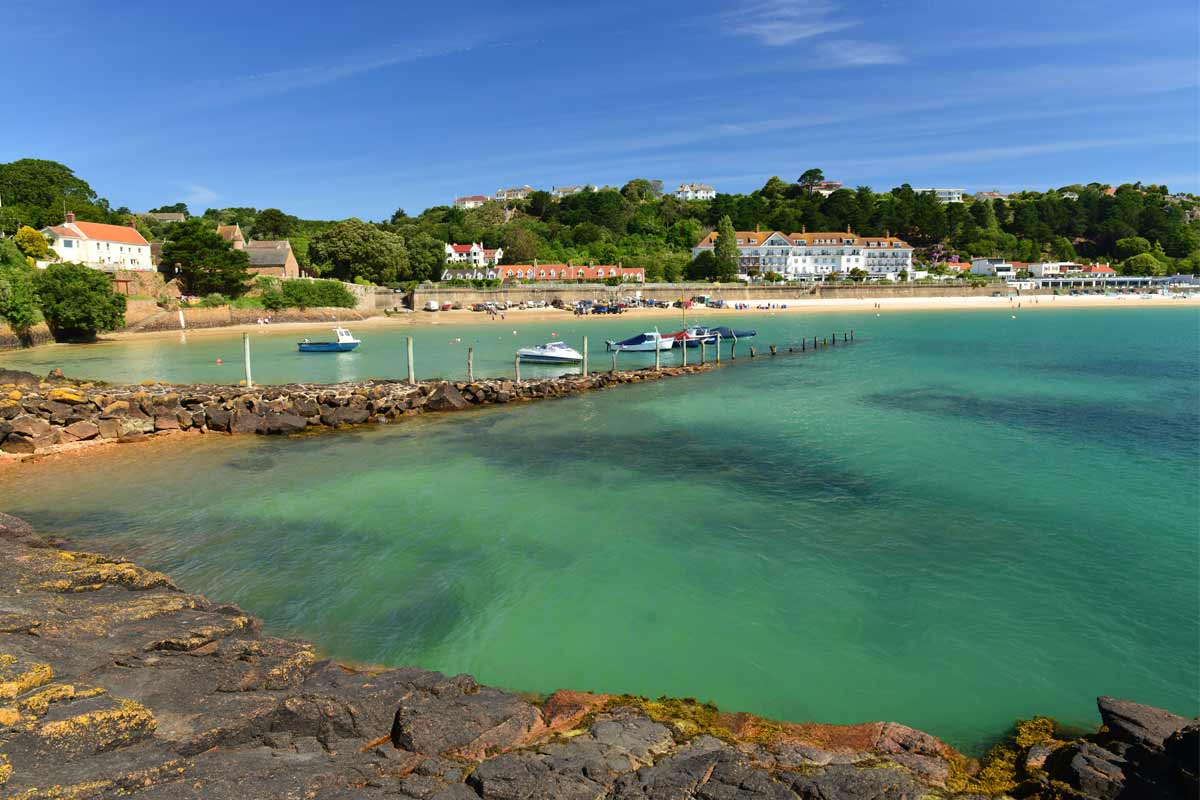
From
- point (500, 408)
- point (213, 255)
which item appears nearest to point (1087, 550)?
point (500, 408)

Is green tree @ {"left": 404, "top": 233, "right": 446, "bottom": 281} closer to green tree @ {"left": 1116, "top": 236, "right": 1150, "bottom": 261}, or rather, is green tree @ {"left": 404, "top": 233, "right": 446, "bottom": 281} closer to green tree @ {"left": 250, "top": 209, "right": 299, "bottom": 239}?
green tree @ {"left": 250, "top": 209, "right": 299, "bottom": 239}

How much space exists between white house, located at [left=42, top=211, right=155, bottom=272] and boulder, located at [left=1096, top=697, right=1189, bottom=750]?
7712 centimetres

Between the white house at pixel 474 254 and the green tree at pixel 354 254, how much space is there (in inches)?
1108

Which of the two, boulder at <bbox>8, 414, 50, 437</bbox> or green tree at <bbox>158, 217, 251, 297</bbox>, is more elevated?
green tree at <bbox>158, 217, 251, 297</bbox>

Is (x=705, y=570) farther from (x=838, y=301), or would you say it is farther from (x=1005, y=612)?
(x=838, y=301)

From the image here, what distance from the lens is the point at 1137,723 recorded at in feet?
24.5

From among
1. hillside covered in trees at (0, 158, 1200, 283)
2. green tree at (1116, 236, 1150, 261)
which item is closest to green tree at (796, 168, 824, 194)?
hillside covered in trees at (0, 158, 1200, 283)

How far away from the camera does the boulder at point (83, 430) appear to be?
72.6 ft

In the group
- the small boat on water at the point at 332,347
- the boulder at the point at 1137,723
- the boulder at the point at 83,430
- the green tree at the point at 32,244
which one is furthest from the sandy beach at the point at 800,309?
the boulder at the point at 1137,723

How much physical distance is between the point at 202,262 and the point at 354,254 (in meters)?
23.3

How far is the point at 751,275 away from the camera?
416ft

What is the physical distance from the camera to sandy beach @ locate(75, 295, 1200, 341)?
234 ft

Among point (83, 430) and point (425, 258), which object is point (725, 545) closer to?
point (83, 430)

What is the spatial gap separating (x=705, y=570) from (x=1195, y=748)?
807 centimetres
